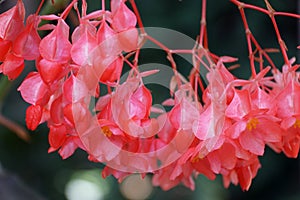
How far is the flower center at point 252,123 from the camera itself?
69 centimetres

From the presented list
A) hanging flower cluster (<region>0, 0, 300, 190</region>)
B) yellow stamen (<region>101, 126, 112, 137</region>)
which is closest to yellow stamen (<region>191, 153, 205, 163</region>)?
hanging flower cluster (<region>0, 0, 300, 190</region>)

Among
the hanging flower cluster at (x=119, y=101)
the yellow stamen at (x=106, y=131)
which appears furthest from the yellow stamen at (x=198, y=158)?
the yellow stamen at (x=106, y=131)

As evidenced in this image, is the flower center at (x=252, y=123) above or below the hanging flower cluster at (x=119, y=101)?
below

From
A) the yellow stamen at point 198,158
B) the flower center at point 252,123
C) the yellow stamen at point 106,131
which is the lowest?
the yellow stamen at point 198,158

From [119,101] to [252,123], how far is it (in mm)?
163

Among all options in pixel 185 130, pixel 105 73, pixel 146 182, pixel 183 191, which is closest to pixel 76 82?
pixel 105 73

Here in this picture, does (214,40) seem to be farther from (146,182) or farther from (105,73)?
(105,73)

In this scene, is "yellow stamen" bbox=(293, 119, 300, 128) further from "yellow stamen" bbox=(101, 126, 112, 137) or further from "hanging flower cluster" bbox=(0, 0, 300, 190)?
"yellow stamen" bbox=(101, 126, 112, 137)

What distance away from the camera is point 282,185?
172 centimetres

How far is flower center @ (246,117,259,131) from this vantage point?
69 centimetres

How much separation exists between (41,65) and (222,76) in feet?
0.73

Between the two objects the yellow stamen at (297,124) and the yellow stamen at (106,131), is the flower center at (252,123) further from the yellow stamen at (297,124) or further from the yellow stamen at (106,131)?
the yellow stamen at (106,131)

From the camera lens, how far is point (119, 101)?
659 mm

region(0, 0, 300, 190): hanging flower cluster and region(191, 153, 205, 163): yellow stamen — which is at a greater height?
region(0, 0, 300, 190): hanging flower cluster
